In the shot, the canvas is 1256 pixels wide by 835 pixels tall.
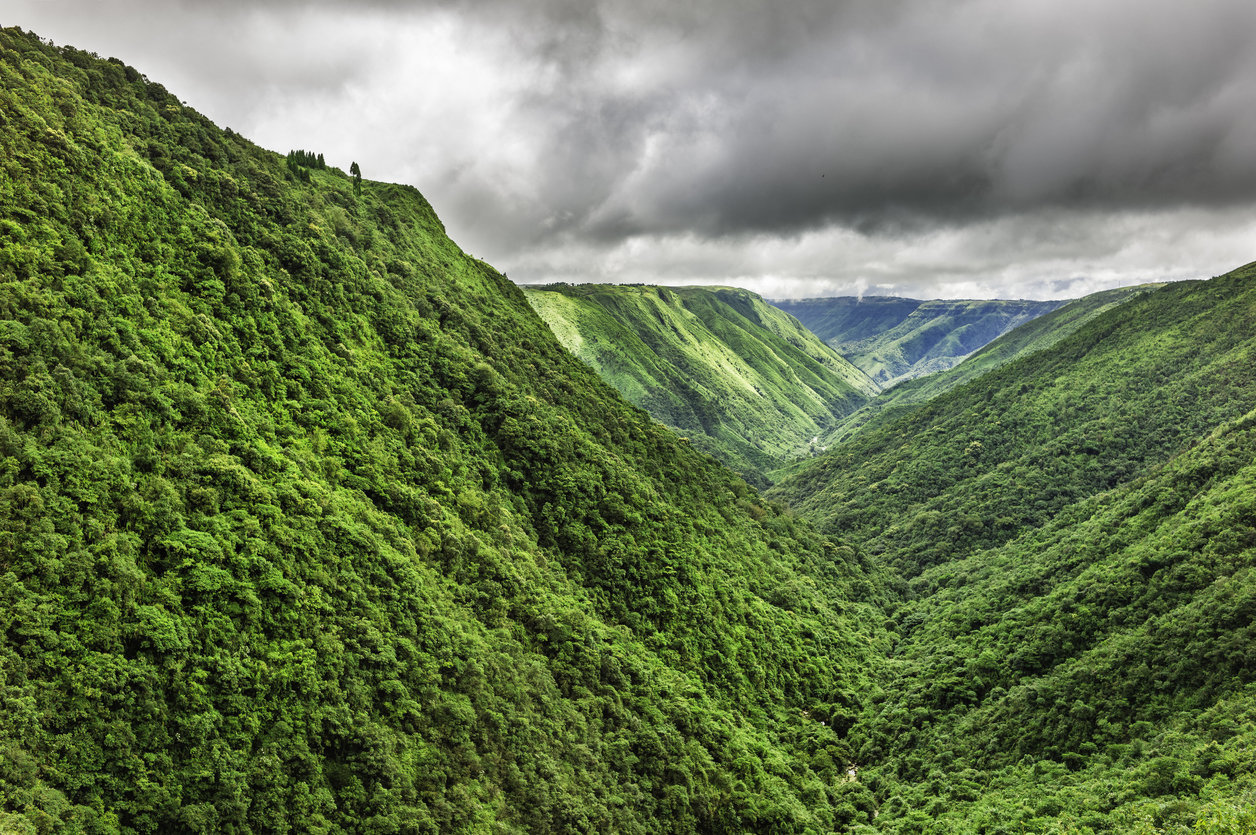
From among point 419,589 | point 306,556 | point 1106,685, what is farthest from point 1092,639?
point 306,556

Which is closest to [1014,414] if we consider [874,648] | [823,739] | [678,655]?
[874,648]

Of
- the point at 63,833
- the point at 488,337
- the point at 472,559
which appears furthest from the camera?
the point at 488,337

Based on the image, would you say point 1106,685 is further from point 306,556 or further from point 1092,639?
point 306,556

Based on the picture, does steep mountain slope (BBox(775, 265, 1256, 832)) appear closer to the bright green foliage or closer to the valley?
the valley

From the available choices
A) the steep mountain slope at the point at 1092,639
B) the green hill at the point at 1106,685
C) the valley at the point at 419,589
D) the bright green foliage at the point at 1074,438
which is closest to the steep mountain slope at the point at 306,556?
the valley at the point at 419,589

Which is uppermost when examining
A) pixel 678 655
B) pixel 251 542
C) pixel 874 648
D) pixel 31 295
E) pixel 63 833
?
pixel 31 295

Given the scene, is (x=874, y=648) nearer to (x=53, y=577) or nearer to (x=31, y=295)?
(x=53, y=577)

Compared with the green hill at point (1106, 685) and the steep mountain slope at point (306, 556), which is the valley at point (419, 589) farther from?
the green hill at point (1106, 685)
